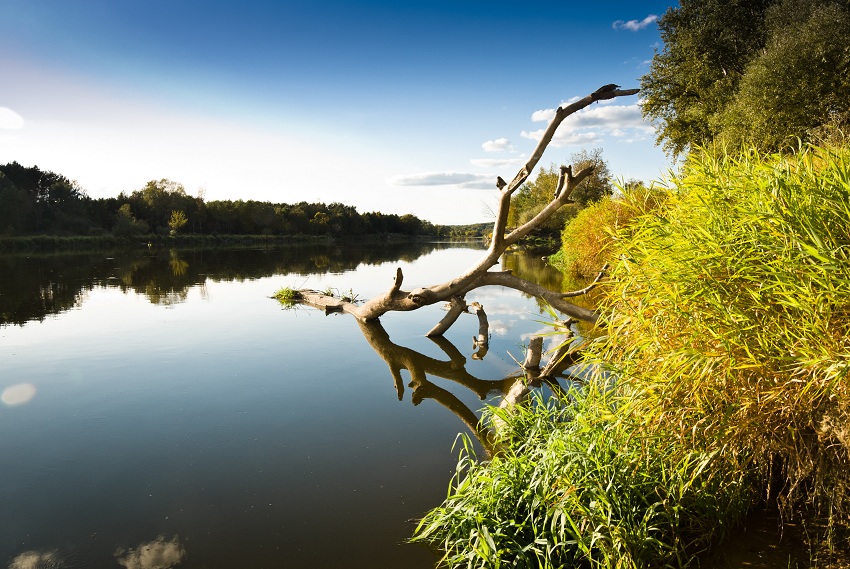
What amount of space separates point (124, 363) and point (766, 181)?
34.8 feet

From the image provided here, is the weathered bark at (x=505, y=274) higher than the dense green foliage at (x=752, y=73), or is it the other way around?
the dense green foliage at (x=752, y=73)

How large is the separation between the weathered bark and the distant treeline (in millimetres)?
55361

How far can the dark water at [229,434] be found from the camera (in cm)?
423

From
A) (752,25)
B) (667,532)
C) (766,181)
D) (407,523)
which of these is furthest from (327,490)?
(752,25)

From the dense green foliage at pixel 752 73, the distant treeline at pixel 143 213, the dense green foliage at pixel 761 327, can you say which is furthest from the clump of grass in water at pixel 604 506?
the distant treeline at pixel 143 213

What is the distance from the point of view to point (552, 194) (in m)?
43.4

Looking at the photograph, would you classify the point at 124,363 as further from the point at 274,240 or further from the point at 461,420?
the point at 274,240

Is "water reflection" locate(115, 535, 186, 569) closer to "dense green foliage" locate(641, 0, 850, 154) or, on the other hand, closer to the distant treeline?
"dense green foliage" locate(641, 0, 850, 154)

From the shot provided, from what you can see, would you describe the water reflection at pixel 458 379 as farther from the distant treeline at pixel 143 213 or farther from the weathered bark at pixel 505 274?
the distant treeline at pixel 143 213

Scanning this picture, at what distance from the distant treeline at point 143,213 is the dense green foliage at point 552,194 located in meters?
44.2

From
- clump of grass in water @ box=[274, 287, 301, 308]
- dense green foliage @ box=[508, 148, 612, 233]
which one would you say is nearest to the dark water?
clump of grass in water @ box=[274, 287, 301, 308]

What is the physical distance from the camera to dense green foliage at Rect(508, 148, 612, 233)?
43219 mm

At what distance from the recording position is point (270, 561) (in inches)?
155

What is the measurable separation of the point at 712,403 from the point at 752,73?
2020 centimetres
